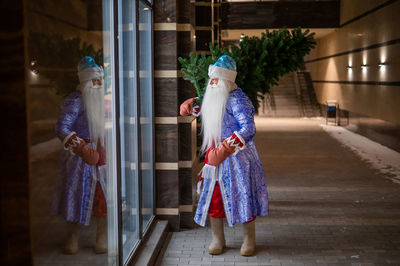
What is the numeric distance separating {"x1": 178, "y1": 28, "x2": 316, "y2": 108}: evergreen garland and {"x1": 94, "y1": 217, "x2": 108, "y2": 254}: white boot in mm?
1836

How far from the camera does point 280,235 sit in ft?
15.5

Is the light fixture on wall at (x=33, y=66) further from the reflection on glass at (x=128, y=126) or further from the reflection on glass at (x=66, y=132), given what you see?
the reflection on glass at (x=128, y=126)

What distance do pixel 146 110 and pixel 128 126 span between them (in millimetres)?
807

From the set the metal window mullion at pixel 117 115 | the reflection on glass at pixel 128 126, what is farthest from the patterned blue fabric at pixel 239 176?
the metal window mullion at pixel 117 115

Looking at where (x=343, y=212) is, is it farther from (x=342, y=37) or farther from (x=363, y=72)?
(x=342, y=37)

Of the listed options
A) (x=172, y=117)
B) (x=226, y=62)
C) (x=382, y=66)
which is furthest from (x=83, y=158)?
(x=382, y=66)

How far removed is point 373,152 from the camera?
10.0 m

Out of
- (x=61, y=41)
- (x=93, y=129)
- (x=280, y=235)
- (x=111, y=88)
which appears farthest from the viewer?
(x=280, y=235)

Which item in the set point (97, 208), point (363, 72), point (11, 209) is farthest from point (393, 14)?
point (11, 209)

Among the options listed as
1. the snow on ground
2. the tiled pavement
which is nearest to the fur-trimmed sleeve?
the tiled pavement

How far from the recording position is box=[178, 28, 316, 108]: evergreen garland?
429 cm

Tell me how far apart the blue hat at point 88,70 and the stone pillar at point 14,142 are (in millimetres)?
895

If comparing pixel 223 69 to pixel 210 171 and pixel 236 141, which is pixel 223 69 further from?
pixel 210 171

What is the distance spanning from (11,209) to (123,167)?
77.3 inches
